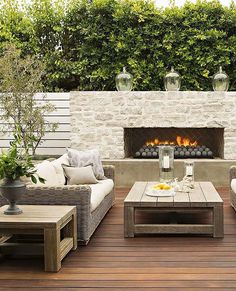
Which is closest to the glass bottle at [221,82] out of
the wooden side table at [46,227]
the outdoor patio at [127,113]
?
the outdoor patio at [127,113]

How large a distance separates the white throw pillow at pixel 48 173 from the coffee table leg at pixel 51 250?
1.44 m

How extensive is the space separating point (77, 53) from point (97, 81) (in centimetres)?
69

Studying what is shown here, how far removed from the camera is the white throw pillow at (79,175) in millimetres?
6992

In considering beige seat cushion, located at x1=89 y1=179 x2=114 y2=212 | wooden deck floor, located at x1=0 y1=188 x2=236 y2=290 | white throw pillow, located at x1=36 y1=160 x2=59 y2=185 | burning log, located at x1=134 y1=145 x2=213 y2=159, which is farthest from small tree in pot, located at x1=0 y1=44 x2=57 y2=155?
wooden deck floor, located at x1=0 y1=188 x2=236 y2=290

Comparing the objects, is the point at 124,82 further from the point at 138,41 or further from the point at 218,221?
the point at 218,221

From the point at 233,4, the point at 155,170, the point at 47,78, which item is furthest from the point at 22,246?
the point at 233,4

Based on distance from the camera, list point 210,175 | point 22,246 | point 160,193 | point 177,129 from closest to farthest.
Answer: point 22,246 → point 160,193 → point 210,175 → point 177,129

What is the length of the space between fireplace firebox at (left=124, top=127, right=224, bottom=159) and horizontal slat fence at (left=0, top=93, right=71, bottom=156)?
1165mm

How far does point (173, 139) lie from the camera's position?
10188 millimetres

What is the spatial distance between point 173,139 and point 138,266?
18.1 ft

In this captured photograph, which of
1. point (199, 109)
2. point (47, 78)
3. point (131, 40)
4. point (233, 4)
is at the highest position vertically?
point (233, 4)

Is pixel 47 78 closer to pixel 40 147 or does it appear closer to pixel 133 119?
pixel 40 147

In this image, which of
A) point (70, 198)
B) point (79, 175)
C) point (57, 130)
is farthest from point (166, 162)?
point (57, 130)

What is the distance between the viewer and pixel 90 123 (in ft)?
31.8
